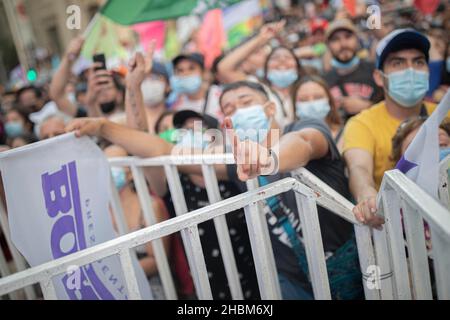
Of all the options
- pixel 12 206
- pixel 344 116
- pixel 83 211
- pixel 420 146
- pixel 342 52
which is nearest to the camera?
pixel 420 146

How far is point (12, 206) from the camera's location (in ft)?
5.27

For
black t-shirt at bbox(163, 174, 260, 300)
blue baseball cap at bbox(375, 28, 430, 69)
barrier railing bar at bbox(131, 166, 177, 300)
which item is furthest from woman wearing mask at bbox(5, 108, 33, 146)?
blue baseball cap at bbox(375, 28, 430, 69)

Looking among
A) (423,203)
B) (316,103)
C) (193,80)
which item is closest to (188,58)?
(193,80)

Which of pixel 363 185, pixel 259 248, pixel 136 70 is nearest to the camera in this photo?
pixel 259 248

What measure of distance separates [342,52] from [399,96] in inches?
71.5

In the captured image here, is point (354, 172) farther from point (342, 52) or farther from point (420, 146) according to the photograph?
point (342, 52)

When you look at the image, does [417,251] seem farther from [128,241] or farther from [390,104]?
[390,104]

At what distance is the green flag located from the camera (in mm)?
3010

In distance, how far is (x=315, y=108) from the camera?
9.05ft

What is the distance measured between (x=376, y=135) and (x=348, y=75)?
5.66 feet

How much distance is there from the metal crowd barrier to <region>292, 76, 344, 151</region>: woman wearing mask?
3.64 ft

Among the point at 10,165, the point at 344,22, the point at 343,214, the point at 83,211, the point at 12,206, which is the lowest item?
the point at 343,214

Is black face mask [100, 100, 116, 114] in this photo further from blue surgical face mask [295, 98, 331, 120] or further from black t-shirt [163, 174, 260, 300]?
blue surgical face mask [295, 98, 331, 120]

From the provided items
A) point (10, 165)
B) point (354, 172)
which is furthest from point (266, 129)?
point (10, 165)
